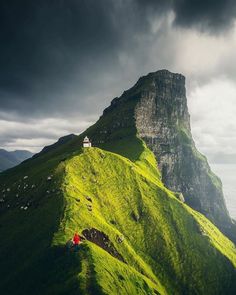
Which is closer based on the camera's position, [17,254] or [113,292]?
[113,292]

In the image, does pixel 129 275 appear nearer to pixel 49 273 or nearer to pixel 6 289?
pixel 49 273

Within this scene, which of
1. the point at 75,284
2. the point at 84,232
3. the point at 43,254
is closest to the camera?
the point at 75,284

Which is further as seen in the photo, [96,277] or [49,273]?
[49,273]

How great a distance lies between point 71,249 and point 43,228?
1300 inches

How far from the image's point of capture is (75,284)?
147750 mm

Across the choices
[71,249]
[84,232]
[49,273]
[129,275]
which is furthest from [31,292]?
[129,275]

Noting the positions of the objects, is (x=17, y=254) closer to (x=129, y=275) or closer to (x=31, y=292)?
(x=31, y=292)

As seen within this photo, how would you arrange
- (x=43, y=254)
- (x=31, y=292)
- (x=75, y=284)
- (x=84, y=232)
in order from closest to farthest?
(x=75, y=284) → (x=31, y=292) → (x=43, y=254) → (x=84, y=232)

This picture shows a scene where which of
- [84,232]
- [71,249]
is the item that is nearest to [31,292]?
[71,249]

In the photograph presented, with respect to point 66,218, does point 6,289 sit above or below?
below

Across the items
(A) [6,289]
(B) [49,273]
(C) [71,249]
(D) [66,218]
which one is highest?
(D) [66,218]

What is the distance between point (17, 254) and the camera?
634ft

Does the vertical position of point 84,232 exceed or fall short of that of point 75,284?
it exceeds it

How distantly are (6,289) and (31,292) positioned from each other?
725 inches
